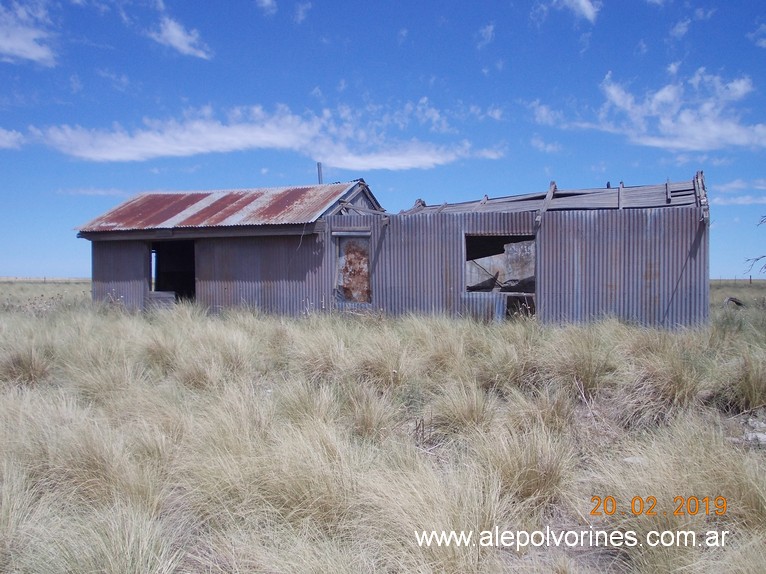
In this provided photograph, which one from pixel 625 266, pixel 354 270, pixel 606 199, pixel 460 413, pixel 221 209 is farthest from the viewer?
pixel 221 209

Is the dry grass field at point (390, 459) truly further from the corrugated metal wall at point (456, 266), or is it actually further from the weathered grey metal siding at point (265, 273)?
the weathered grey metal siding at point (265, 273)

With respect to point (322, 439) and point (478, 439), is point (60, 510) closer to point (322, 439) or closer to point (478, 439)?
point (322, 439)

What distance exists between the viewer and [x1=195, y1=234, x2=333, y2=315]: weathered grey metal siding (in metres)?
13.0

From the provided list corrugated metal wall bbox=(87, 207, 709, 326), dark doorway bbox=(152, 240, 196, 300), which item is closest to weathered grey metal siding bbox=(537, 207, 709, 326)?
corrugated metal wall bbox=(87, 207, 709, 326)

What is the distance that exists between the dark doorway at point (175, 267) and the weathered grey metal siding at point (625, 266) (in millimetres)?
10752

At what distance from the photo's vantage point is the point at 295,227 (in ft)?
42.0

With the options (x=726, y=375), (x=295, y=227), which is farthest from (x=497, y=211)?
(x=726, y=375)

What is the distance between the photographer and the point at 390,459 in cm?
432

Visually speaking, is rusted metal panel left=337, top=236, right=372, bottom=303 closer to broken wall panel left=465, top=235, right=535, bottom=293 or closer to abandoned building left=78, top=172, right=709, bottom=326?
abandoned building left=78, top=172, right=709, bottom=326

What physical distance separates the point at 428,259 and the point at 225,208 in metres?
5.88

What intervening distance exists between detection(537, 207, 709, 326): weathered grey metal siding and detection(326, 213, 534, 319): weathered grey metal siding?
2.52 ft

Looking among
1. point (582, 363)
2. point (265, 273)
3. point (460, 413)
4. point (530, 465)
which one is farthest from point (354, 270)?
point (530, 465)

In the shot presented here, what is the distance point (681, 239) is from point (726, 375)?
480cm
